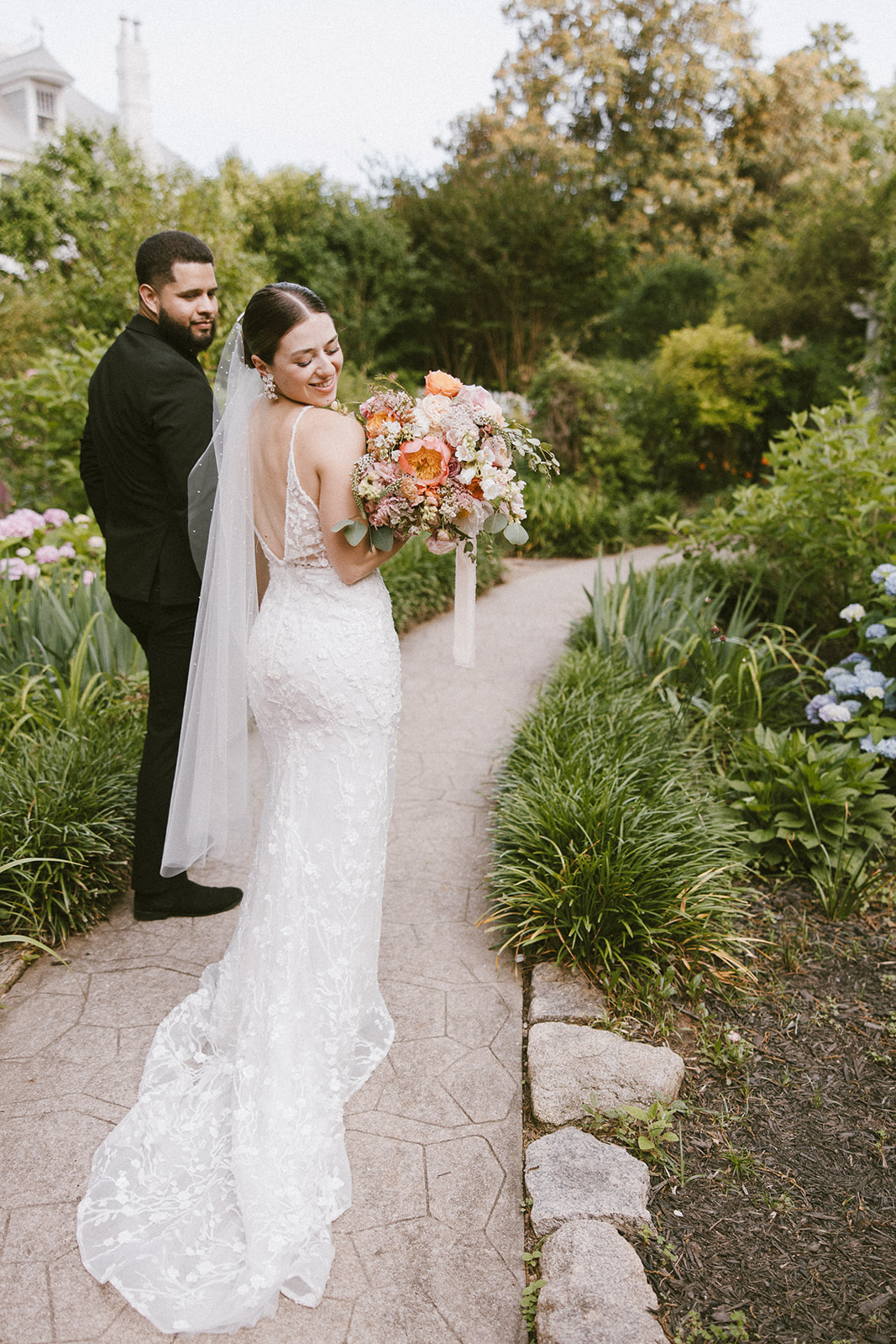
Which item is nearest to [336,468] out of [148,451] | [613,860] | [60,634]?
[148,451]

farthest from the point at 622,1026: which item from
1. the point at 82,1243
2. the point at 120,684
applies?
the point at 120,684

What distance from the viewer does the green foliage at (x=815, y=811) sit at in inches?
143

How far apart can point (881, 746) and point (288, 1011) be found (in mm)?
2851

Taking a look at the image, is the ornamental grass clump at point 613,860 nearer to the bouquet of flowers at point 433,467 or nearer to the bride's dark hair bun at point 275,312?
the bouquet of flowers at point 433,467

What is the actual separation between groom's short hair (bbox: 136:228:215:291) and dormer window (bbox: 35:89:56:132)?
26478mm

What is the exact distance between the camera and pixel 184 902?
3336 millimetres

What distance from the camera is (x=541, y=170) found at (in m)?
16.2

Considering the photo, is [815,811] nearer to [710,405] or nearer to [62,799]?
[62,799]

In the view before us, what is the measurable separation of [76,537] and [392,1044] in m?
3.94

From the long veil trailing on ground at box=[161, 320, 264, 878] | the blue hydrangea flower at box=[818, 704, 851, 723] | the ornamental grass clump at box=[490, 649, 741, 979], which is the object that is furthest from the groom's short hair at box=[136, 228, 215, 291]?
the blue hydrangea flower at box=[818, 704, 851, 723]

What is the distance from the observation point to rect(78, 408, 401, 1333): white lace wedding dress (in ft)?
6.67

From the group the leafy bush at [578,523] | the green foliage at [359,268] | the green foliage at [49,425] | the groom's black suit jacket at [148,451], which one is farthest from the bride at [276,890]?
the green foliage at [359,268]

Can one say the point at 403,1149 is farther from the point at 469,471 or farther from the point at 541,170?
the point at 541,170

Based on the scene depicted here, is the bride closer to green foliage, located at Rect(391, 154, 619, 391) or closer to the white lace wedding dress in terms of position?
the white lace wedding dress
